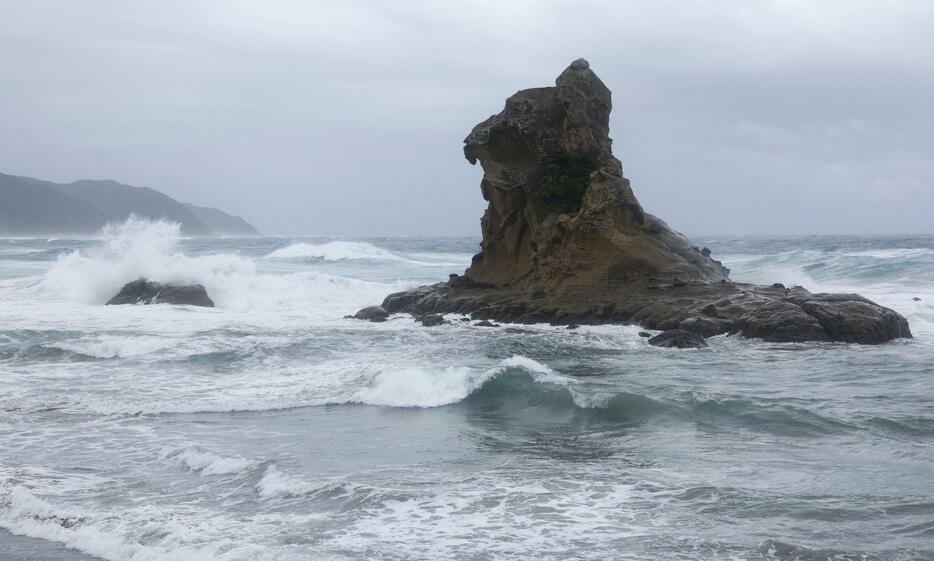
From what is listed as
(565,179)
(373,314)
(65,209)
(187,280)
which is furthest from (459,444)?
(65,209)

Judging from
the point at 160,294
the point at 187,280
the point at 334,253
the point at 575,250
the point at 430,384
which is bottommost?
the point at 430,384

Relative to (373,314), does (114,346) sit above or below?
below

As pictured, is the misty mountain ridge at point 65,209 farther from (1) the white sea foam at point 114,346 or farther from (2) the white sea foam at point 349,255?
Answer: (1) the white sea foam at point 114,346

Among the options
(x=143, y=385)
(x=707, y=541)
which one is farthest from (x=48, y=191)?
(x=707, y=541)

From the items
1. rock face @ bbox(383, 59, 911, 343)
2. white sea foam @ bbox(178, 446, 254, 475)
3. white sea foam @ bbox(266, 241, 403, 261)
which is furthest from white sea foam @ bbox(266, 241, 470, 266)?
white sea foam @ bbox(178, 446, 254, 475)

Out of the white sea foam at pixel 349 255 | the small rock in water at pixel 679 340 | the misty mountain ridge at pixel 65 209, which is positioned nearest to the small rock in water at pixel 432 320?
the small rock in water at pixel 679 340

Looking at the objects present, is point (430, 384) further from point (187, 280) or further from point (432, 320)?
point (187, 280)

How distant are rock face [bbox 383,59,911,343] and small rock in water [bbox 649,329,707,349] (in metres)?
1.13

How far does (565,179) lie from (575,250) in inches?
87.8

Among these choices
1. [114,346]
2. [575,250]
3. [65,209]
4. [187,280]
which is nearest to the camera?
[114,346]

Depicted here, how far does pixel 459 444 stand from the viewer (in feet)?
37.6

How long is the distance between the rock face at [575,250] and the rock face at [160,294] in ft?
21.3

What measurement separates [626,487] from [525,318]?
1523cm

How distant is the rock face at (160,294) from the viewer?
1163 inches
